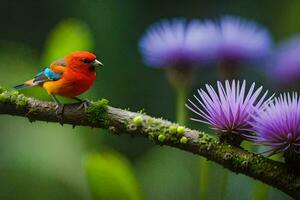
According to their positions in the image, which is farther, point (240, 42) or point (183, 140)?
point (240, 42)

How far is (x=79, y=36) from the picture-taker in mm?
1252

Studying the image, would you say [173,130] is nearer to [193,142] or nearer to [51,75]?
[193,142]

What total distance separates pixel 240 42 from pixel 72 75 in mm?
476

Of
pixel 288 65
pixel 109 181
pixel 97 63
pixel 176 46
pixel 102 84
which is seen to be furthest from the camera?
pixel 102 84

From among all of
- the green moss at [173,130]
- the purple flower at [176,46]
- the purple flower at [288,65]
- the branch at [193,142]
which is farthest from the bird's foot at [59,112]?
the purple flower at [288,65]

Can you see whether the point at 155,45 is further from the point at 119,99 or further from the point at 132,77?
the point at 132,77

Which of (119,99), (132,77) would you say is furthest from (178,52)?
(132,77)

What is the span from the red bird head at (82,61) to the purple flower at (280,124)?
8.9 inches

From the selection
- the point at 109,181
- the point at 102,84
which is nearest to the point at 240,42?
the point at 109,181

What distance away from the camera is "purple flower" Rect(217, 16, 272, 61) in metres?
1.20

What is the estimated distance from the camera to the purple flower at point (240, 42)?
3.93ft

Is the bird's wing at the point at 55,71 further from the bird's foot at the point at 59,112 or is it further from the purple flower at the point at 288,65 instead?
the purple flower at the point at 288,65

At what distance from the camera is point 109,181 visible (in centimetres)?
91

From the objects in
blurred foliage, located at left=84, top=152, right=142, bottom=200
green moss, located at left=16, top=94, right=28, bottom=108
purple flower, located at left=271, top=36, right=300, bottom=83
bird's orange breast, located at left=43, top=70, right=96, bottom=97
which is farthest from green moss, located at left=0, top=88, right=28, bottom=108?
purple flower, located at left=271, top=36, right=300, bottom=83
